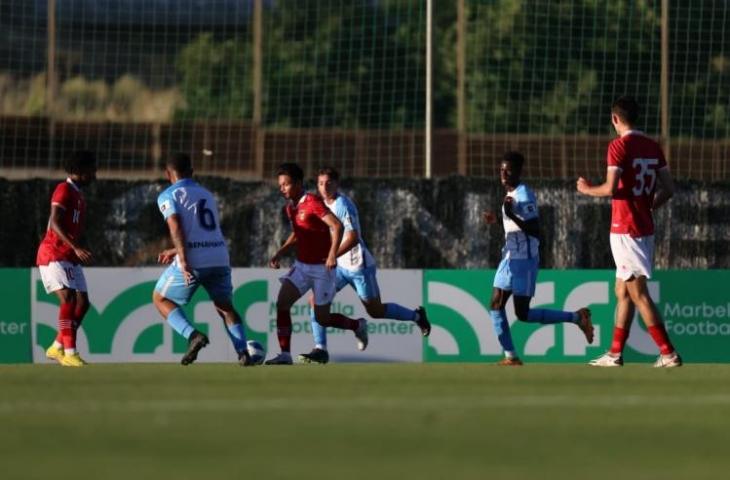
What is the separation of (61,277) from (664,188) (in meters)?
5.09

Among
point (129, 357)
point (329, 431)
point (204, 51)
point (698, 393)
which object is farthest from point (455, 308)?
point (204, 51)

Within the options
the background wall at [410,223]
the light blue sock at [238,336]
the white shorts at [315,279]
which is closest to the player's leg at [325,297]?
the white shorts at [315,279]

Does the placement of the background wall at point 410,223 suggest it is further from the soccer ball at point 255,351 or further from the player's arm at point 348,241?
the soccer ball at point 255,351

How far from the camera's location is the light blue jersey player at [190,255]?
45.0 feet

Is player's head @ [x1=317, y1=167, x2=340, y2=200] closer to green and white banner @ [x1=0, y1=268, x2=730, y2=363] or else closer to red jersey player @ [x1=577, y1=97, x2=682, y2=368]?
green and white banner @ [x1=0, y1=268, x2=730, y2=363]

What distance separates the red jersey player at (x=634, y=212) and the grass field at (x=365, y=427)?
0.89 m

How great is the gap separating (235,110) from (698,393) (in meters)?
30.2

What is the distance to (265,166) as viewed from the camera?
29469mm

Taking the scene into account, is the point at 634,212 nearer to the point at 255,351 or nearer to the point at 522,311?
the point at 522,311

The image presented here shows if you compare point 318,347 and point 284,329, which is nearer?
point 284,329

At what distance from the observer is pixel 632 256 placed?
13.1 m

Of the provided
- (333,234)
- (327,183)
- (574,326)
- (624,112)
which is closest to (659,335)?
(624,112)

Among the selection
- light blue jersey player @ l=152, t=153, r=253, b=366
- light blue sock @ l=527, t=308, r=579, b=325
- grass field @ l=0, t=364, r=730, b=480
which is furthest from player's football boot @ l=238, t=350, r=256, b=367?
light blue sock @ l=527, t=308, r=579, b=325

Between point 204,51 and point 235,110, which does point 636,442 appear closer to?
point 235,110
